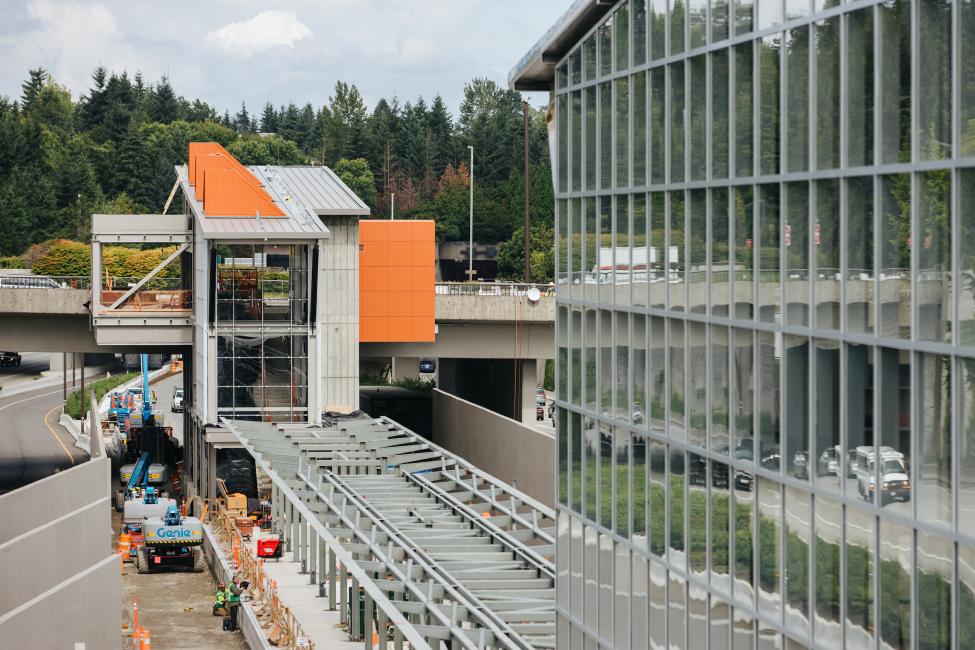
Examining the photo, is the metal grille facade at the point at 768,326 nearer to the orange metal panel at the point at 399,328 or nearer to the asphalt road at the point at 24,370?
the orange metal panel at the point at 399,328

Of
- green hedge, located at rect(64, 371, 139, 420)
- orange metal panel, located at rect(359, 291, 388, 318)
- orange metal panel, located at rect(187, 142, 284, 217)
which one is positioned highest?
orange metal panel, located at rect(187, 142, 284, 217)

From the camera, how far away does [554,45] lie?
80.9 feet

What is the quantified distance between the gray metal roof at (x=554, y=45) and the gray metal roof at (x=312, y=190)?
32617 millimetres

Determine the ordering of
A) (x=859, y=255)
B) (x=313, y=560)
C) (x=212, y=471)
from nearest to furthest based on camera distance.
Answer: (x=859, y=255) < (x=313, y=560) < (x=212, y=471)

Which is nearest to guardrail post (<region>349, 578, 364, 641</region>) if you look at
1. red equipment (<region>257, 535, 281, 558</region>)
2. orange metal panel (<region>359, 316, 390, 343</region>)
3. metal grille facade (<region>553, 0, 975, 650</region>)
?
red equipment (<region>257, 535, 281, 558</region>)

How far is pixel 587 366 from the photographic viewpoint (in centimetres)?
2400

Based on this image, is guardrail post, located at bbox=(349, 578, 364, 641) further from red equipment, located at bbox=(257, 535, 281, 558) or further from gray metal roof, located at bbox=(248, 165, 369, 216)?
gray metal roof, located at bbox=(248, 165, 369, 216)

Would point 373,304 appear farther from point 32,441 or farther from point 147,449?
point 32,441

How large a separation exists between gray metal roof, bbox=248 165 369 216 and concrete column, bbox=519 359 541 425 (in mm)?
12446

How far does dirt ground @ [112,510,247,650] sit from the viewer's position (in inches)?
1624

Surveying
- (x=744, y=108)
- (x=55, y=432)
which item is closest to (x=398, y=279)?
(x=55, y=432)

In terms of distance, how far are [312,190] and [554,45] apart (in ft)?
130

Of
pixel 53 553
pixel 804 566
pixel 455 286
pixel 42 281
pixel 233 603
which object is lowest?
pixel 233 603

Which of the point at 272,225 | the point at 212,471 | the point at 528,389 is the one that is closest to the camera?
the point at 272,225
